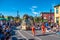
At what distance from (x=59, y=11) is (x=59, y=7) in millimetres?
1474

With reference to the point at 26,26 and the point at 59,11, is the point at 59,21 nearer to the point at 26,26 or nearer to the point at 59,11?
the point at 59,11

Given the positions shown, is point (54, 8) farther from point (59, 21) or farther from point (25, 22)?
point (25, 22)

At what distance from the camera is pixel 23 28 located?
149ft

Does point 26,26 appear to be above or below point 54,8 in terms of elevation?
below

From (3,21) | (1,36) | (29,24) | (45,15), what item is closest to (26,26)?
(29,24)

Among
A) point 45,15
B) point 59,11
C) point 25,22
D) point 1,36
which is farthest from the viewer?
point 45,15

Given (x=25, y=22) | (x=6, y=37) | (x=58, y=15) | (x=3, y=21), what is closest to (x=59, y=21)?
(x=58, y=15)

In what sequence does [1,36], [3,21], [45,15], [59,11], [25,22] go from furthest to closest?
1. [45,15]
2. [59,11]
3. [25,22]
4. [3,21]
5. [1,36]

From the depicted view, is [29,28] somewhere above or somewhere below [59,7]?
below

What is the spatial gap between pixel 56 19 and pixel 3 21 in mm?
27513

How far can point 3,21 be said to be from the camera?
142ft

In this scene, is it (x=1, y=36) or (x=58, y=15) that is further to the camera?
(x=58, y=15)

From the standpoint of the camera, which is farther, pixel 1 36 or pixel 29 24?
pixel 29 24

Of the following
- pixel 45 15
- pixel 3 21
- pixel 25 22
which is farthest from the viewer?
pixel 45 15
